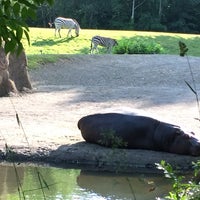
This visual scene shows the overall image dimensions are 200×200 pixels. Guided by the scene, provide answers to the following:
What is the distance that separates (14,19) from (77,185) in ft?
15.1

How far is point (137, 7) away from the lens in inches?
1799

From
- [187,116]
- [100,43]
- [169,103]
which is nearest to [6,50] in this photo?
[187,116]

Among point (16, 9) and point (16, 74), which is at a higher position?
point (16, 9)

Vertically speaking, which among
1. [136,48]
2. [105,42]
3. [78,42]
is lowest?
[78,42]

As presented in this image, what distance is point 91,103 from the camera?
12180 millimetres

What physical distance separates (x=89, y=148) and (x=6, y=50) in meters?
5.65

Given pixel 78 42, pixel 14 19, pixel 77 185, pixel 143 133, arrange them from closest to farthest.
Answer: pixel 14 19 → pixel 77 185 → pixel 143 133 → pixel 78 42

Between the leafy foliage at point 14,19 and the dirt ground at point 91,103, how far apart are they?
2.67 feet

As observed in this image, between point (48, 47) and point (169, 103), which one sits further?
point (48, 47)

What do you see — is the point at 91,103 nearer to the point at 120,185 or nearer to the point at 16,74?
the point at 16,74

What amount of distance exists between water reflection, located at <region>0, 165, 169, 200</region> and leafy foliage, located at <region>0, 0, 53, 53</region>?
11.9ft

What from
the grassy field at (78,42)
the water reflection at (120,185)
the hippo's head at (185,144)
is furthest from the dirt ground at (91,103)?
the grassy field at (78,42)

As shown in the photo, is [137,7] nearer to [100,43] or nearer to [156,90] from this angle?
[100,43]

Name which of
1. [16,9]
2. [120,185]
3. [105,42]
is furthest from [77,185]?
[105,42]
